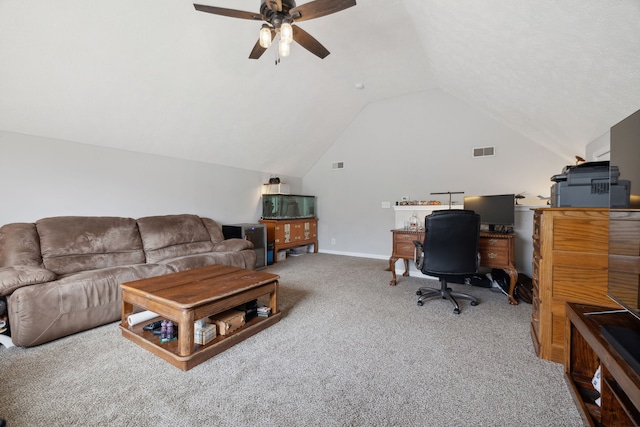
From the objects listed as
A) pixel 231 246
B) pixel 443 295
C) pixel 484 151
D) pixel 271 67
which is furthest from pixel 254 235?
pixel 484 151

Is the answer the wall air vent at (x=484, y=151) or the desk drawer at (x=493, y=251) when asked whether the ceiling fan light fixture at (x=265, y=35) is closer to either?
the desk drawer at (x=493, y=251)

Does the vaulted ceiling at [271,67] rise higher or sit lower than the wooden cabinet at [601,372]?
higher

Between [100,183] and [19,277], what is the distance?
1568mm

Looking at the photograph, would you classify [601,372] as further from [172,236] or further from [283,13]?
[172,236]

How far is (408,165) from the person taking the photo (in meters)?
5.02

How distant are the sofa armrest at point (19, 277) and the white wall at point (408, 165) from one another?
462 cm

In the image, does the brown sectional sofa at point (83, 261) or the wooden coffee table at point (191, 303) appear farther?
the brown sectional sofa at point (83, 261)

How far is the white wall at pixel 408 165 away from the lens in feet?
13.6

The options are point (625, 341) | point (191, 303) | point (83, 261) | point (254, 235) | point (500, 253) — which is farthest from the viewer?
point (254, 235)

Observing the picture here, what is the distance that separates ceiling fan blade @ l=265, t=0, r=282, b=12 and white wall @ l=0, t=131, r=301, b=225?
2777mm

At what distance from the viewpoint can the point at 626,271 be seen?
1.16 m

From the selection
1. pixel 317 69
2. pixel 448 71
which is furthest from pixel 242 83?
pixel 448 71

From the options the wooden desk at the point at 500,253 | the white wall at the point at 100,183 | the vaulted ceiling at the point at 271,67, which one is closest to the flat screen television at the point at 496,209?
the wooden desk at the point at 500,253

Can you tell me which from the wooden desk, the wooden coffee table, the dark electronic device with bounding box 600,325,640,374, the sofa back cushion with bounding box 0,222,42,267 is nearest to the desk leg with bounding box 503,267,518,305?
the wooden desk
